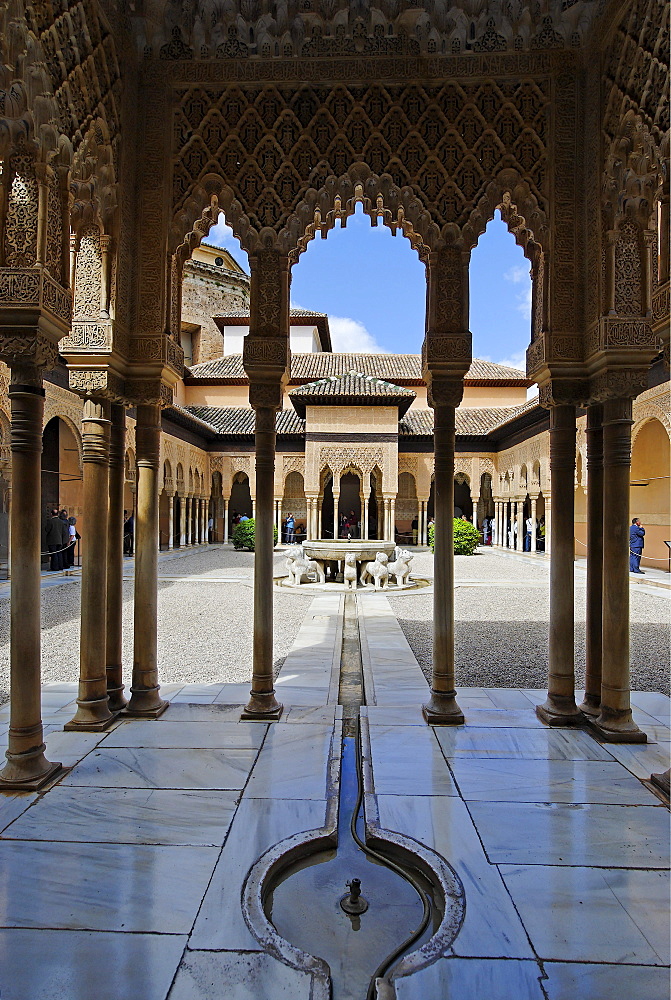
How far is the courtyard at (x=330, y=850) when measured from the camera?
2.02m

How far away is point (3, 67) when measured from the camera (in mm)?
3033

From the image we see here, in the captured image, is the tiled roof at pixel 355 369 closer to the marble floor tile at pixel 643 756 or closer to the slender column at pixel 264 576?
the slender column at pixel 264 576

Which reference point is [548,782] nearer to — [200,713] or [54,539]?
[200,713]

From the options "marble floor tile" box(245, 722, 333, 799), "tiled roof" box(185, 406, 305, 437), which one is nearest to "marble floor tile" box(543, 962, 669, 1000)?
"marble floor tile" box(245, 722, 333, 799)

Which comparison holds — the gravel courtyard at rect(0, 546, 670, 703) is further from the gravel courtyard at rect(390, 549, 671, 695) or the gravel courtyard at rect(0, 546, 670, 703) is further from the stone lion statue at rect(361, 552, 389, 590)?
the stone lion statue at rect(361, 552, 389, 590)

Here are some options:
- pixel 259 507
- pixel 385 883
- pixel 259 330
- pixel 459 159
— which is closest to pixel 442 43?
pixel 459 159

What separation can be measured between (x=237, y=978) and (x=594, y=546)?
3.65 metres

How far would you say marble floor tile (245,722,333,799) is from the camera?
10.7 feet

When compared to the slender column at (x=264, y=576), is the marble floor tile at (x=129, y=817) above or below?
below

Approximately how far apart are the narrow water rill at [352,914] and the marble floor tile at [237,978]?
5.4 inches

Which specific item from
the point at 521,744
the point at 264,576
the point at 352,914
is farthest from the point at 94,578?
the point at 521,744

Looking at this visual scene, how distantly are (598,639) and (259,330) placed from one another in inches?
135

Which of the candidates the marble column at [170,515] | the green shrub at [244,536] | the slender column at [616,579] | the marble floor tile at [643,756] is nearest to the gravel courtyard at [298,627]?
the slender column at [616,579]

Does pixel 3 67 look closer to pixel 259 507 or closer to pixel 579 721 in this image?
pixel 259 507
